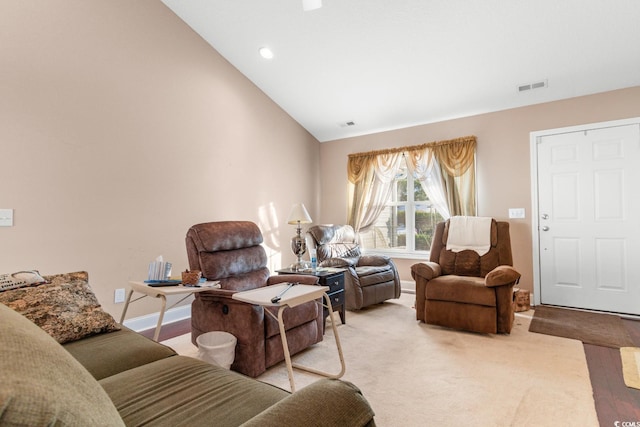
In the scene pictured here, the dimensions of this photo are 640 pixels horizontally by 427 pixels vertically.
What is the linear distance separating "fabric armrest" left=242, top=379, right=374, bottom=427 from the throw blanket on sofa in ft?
10.4

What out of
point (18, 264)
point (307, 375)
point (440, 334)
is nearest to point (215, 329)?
point (307, 375)

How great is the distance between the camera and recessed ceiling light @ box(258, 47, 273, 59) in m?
3.79

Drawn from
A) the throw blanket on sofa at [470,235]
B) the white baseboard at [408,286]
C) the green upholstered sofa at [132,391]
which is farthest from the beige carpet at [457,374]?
the white baseboard at [408,286]

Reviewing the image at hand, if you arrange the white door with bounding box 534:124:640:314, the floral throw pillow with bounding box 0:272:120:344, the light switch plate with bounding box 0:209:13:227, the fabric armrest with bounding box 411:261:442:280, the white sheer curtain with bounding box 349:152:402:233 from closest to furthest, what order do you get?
1. the floral throw pillow with bounding box 0:272:120:344
2. the light switch plate with bounding box 0:209:13:227
3. the fabric armrest with bounding box 411:261:442:280
4. the white door with bounding box 534:124:640:314
5. the white sheer curtain with bounding box 349:152:402:233

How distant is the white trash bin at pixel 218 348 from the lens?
2.11 meters

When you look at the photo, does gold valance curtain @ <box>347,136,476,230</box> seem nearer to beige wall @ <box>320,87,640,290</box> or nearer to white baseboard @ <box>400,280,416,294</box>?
beige wall @ <box>320,87,640,290</box>

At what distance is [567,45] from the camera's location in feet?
10.2

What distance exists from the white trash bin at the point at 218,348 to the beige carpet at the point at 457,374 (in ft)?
1.06

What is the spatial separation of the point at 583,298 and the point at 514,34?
2966 millimetres

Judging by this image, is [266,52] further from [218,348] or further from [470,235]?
[218,348]

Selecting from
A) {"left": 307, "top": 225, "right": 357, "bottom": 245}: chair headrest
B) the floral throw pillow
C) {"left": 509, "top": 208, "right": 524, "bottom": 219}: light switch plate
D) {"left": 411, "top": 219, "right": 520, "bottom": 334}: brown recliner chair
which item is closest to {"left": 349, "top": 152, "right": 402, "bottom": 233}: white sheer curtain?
{"left": 307, "top": 225, "right": 357, "bottom": 245}: chair headrest

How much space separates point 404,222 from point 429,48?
2.45 m

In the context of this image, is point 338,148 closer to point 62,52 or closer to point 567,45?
point 567,45

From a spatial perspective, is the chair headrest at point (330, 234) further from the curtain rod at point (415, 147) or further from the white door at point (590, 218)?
the white door at point (590, 218)
